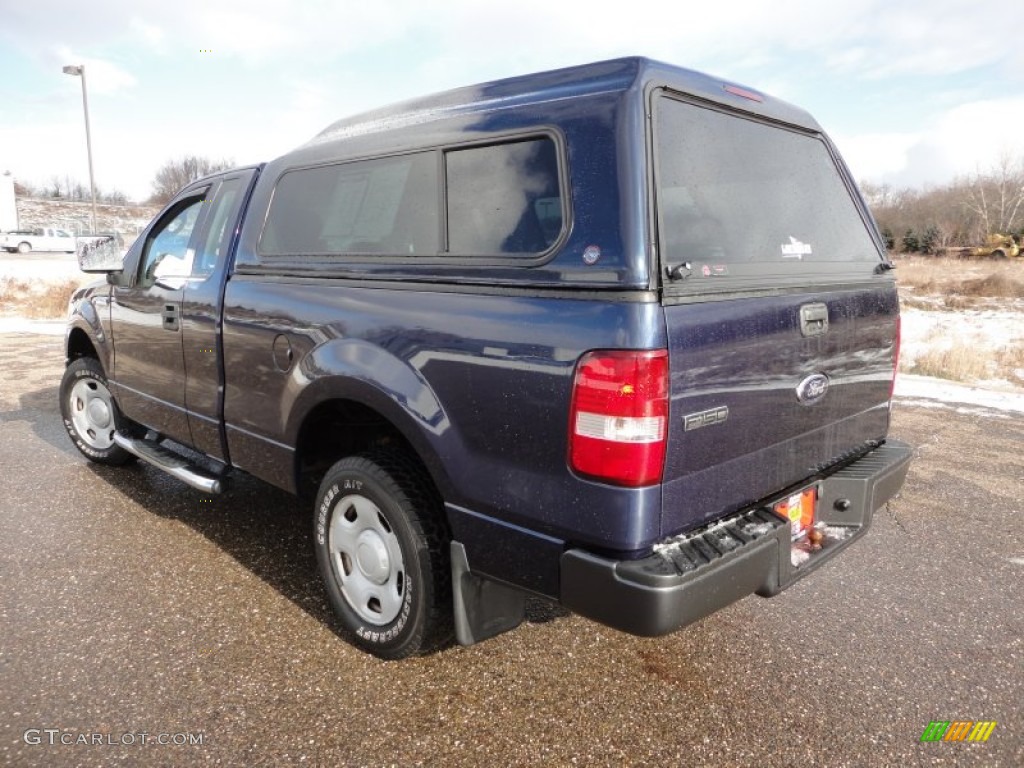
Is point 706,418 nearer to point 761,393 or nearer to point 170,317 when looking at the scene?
point 761,393

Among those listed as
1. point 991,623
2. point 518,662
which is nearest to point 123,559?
point 518,662

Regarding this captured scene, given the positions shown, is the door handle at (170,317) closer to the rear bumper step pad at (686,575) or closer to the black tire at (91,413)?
the black tire at (91,413)

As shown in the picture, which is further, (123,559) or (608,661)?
(123,559)

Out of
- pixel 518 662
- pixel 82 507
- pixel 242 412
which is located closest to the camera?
pixel 518 662

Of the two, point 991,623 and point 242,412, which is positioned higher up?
point 242,412

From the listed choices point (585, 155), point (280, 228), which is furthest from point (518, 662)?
point (280, 228)

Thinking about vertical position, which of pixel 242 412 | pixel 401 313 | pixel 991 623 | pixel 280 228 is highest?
pixel 280 228

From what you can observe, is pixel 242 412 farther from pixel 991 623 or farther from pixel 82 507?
pixel 991 623

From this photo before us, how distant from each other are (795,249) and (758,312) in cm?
59

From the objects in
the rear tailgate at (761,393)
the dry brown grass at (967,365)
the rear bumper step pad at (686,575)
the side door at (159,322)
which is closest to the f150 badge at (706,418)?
the rear tailgate at (761,393)

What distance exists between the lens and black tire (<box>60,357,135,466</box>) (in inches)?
188

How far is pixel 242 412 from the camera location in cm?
329

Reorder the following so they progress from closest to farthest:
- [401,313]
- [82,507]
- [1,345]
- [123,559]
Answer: [401,313]
[123,559]
[82,507]
[1,345]

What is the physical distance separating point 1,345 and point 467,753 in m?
11.4
